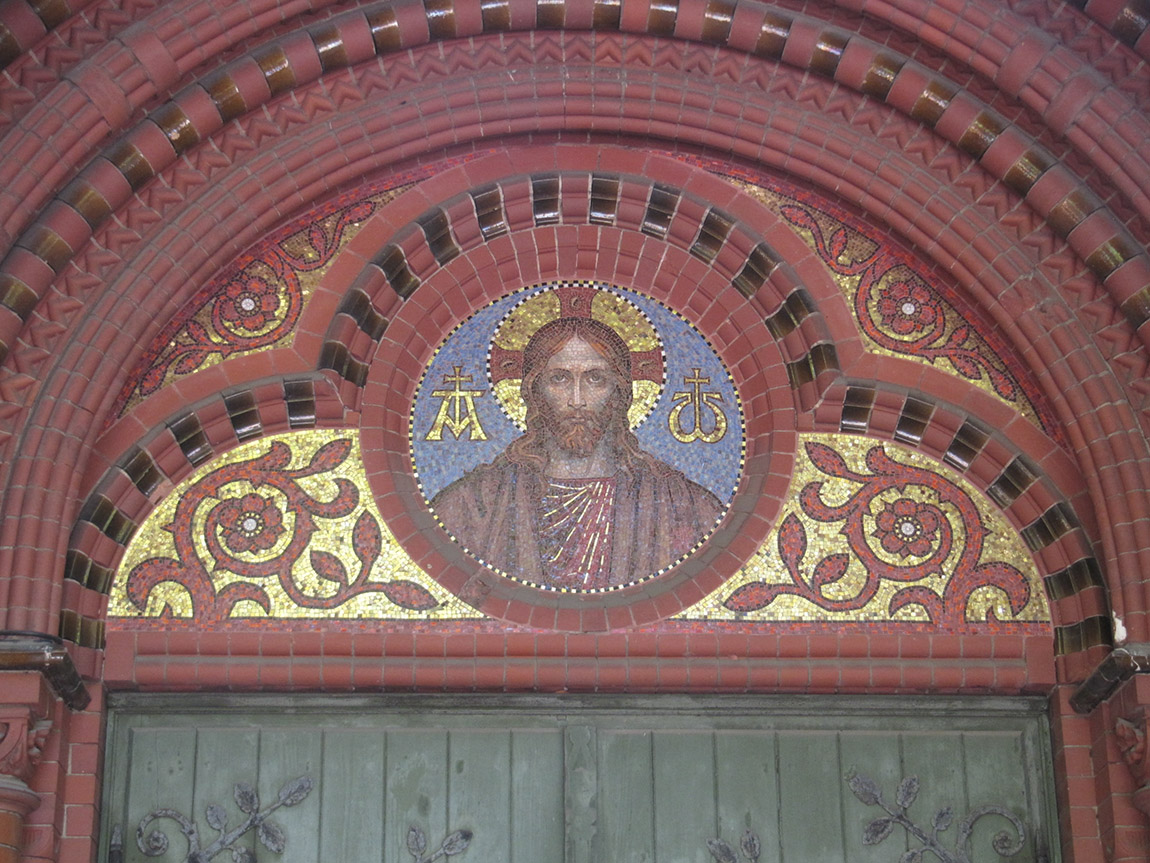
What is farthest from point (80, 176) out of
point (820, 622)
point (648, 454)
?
point (820, 622)

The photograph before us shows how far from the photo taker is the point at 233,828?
27.5 feet

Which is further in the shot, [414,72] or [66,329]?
[414,72]

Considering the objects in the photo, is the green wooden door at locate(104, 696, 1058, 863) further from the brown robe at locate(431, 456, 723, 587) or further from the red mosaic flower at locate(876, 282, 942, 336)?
the red mosaic flower at locate(876, 282, 942, 336)

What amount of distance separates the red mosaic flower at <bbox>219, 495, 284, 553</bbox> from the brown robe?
2.61 feet

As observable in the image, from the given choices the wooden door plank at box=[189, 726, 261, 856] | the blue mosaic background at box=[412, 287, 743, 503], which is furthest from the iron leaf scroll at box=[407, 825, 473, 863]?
the blue mosaic background at box=[412, 287, 743, 503]

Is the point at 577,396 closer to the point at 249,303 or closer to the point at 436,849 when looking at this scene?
the point at 249,303

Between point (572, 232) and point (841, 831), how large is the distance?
10.8 ft

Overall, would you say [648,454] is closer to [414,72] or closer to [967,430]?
[967,430]

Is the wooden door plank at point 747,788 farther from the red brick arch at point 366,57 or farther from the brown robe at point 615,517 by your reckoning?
the red brick arch at point 366,57

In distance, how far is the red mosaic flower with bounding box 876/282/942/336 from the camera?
30.2ft

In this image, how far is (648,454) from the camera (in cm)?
919

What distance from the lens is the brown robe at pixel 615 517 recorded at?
895cm

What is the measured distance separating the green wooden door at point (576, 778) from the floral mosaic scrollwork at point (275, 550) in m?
0.45

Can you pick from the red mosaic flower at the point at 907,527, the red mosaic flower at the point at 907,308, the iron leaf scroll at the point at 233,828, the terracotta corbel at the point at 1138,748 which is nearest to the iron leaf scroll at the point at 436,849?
the iron leaf scroll at the point at 233,828
